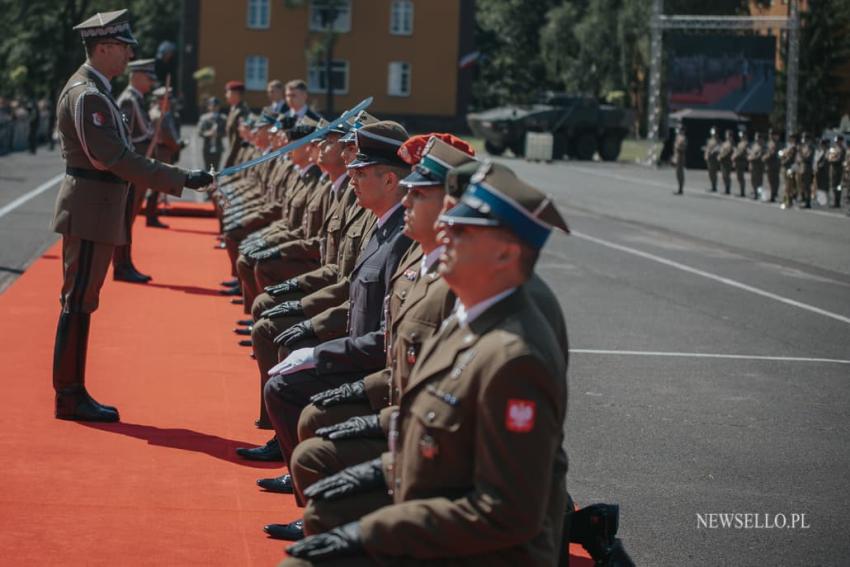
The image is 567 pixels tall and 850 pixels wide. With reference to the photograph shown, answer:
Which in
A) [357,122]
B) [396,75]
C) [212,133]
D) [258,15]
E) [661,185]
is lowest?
[661,185]

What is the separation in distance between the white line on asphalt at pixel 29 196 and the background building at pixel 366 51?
43.6 m

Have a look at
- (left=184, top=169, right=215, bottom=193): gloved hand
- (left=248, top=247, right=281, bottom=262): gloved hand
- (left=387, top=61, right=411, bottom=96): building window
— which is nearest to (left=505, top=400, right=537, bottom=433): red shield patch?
(left=184, top=169, right=215, bottom=193): gloved hand

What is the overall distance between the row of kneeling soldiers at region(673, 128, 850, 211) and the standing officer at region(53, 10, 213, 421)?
27.1 metres

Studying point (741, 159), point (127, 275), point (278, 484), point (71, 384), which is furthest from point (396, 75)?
point (278, 484)

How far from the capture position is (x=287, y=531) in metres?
6.82

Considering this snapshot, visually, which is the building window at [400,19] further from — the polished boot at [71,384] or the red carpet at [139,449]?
the polished boot at [71,384]

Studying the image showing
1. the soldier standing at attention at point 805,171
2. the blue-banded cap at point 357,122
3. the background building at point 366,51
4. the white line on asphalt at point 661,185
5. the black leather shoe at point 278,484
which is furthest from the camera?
the background building at point 366,51

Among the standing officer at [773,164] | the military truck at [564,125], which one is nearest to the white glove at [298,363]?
the standing officer at [773,164]

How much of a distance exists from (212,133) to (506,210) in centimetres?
2337

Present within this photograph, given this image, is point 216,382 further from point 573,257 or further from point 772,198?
point 772,198

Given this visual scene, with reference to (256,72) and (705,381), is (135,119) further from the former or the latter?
(256,72)

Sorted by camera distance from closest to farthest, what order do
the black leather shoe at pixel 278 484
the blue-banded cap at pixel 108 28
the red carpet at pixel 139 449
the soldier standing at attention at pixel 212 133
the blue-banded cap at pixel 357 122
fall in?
the red carpet at pixel 139 449 < the black leather shoe at pixel 278 484 < the blue-banded cap at pixel 357 122 < the blue-banded cap at pixel 108 28 < the soldier standing at attention at pixel 212 133

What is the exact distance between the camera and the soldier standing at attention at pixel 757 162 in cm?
3938

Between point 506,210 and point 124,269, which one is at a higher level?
point 506,210
